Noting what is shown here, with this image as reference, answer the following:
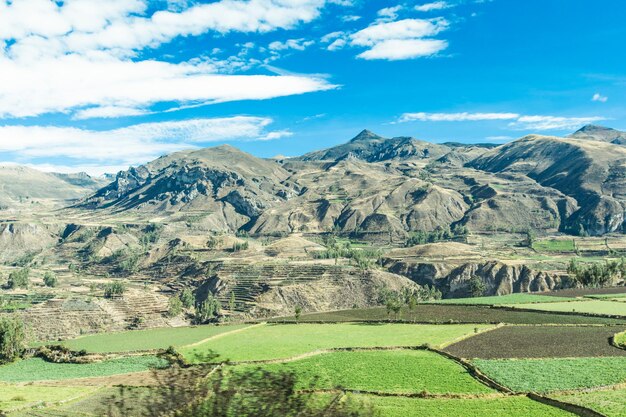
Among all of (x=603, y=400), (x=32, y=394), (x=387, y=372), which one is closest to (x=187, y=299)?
(x=32, y=394)

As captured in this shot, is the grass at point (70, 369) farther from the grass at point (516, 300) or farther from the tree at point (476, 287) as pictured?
the tree at point (476, 287)

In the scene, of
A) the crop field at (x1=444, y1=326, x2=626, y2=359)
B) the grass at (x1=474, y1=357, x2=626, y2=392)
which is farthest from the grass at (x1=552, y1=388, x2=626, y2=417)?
the crop field at (x1=444, y1=326, x2=626, y2=359)

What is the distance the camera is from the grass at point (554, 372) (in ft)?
182

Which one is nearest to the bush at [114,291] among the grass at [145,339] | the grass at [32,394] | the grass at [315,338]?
the grass at [145,339]

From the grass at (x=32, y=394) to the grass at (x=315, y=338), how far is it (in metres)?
18.7

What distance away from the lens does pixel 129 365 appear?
8312 cm

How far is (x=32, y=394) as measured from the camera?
6556 cm

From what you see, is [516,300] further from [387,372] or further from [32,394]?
[32,394]

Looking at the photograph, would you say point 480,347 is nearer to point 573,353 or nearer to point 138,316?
point 573,353

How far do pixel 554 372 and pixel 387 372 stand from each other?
2018cm

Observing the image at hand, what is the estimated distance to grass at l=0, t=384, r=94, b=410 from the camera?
58844 mm

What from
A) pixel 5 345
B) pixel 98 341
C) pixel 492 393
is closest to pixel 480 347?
pixel 492 393

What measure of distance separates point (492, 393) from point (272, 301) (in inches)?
4909

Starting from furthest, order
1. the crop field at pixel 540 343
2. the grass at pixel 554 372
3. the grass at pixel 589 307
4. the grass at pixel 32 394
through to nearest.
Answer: the grass at pixel 589 307, the crop field at pixel 540 343, the grass at pixel 32 394, the grass at pixel 554 372
